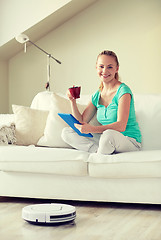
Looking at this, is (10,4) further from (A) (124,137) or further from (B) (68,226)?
(B) (68,226)

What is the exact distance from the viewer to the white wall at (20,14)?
4.96 m

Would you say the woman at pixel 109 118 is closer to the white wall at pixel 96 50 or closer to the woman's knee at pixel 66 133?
the woman's knee at pixel 66 133

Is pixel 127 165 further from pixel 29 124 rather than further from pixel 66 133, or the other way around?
pixel 29 124

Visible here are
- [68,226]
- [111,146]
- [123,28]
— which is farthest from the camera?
[123,28]

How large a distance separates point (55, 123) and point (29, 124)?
0.79 feet

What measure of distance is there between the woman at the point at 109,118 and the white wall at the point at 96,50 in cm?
230

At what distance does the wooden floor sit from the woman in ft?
1.33

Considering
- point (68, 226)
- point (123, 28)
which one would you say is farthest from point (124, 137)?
point (123, 28)

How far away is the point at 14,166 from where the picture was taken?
111 inches

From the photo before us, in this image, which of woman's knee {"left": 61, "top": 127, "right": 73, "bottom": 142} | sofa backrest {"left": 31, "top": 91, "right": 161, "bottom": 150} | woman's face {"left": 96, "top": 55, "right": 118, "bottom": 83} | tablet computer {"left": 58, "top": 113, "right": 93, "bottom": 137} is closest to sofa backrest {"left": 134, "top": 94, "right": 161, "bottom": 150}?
sofa backrest {"left": 31, "top": 91, "right": 161, "bottom": 150}

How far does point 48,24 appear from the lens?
208 inches

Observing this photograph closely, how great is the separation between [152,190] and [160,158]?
0.73ft

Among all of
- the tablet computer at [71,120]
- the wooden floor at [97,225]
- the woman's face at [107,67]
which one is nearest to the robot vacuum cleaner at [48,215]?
the wooden floor at [97,225]

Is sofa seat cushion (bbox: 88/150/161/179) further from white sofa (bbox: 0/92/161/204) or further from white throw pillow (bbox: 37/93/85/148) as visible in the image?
white throw pillow (bbox: 37/93/85/148)
